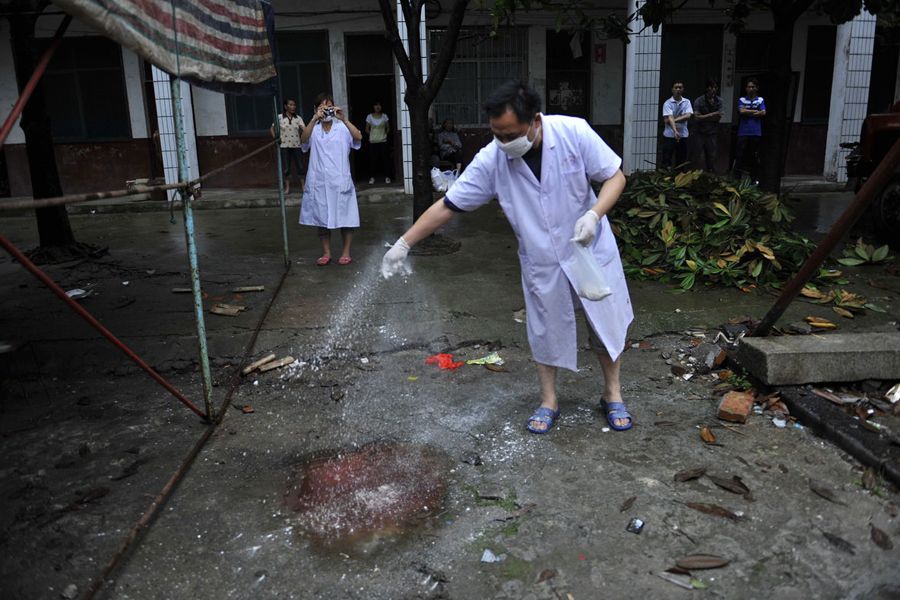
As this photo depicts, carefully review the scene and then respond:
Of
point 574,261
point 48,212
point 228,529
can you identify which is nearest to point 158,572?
point 228,529

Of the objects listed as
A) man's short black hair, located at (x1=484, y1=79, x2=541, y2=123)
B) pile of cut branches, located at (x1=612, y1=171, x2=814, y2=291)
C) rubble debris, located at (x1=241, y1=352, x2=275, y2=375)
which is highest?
man's short black hair, located at (x1=484, y1=79, x2=541, y2=123)

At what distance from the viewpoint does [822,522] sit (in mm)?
2768

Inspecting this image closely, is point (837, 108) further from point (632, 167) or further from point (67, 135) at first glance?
point (67, 135)

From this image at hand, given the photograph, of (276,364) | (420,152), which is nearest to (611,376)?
(276,364)

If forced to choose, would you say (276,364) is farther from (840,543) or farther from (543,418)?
(840,543)

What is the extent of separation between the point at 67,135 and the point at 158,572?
1275cm

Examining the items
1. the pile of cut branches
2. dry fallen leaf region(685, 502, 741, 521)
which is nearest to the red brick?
dry fallen leaf region(685, 502, 741, 521)

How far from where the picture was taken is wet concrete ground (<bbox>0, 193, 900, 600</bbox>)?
2553 mm

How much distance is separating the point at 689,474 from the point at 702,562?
631mm

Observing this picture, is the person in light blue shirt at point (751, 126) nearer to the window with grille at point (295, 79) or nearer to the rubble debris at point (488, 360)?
the window with grille at point (295, 79)

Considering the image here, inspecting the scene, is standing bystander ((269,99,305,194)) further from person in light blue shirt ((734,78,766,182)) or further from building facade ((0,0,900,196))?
person in light blue shirt ((734,78,766,182))

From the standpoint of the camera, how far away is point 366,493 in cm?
309

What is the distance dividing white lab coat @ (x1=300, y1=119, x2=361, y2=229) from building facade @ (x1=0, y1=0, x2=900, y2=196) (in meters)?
5.51

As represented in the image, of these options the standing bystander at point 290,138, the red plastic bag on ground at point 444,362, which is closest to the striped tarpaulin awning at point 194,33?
the red plastic bag on ground at point 444,362
